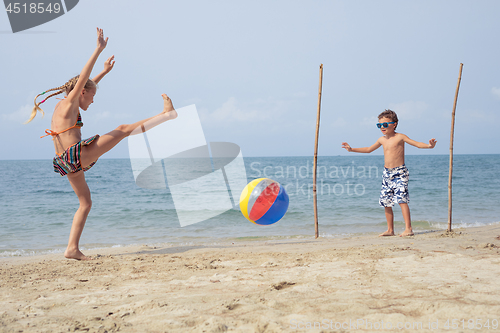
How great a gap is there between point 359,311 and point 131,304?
175 cm

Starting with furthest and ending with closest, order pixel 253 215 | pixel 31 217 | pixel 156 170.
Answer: pixel 156 170, pixel 31 217, pixel 253 215

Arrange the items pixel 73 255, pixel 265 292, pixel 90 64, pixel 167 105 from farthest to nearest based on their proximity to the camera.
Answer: pixel 73 255 → pixel 167 105 → pixel 90 64 → pixel 265 292

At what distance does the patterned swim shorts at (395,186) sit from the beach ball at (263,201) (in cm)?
213

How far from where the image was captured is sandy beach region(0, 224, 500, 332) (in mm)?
2357

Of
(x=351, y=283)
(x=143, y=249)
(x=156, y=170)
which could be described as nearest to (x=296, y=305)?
(x=351, y=283)

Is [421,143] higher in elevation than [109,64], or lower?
lower

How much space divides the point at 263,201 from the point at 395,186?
8.52ft

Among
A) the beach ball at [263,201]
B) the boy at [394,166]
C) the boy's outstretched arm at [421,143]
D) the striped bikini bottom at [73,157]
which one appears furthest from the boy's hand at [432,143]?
the striped bikini bottom at [73,157]

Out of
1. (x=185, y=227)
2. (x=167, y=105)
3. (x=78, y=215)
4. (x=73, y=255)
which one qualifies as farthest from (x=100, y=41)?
(x=185, y=227)

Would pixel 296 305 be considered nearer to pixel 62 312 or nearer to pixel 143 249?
pixel 62 312

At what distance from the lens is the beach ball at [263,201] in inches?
204

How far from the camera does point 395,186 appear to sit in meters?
6.19

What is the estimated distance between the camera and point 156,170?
38438 mm

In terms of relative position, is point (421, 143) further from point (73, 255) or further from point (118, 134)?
point (73, 255)
